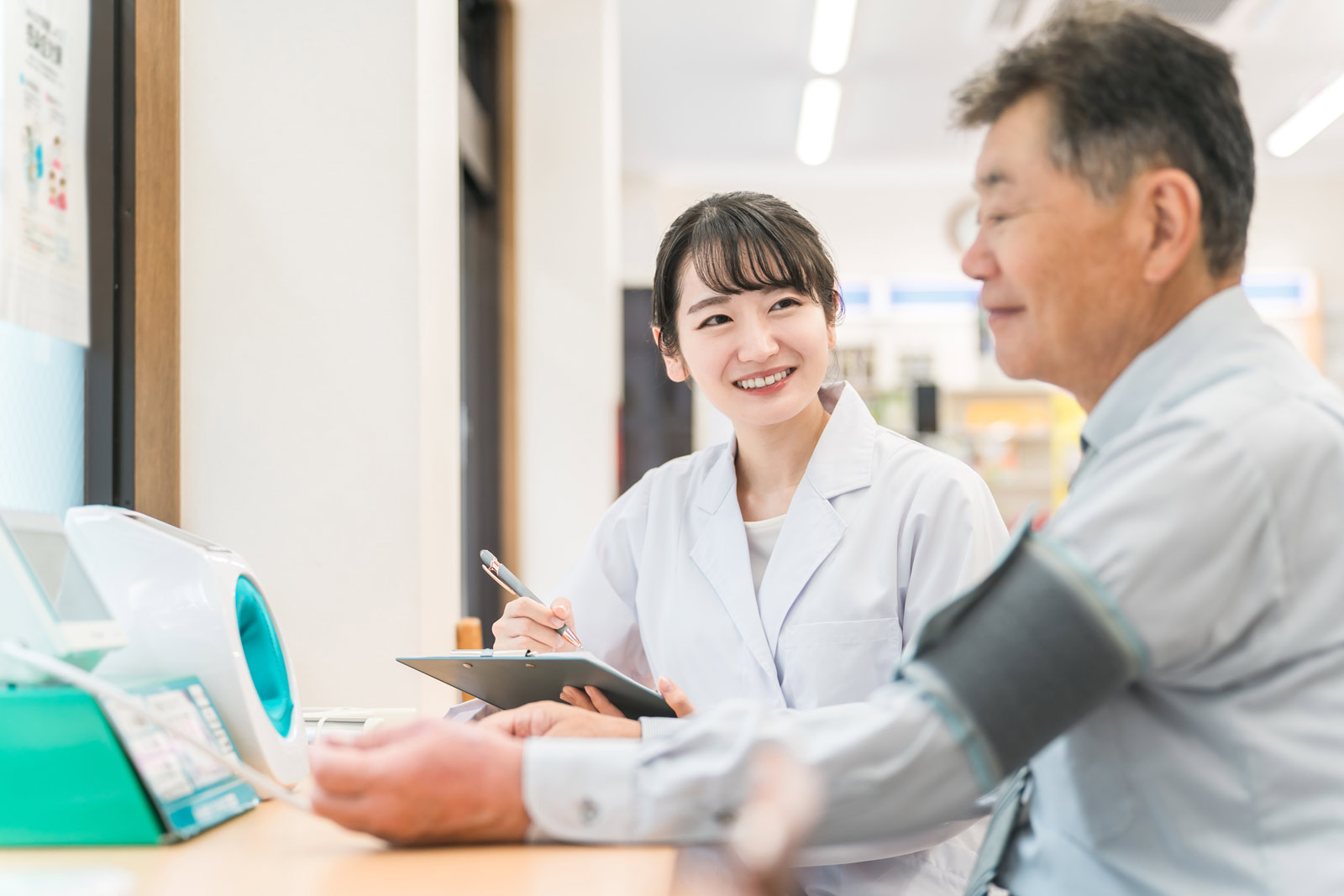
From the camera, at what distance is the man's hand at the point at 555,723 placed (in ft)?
3.73

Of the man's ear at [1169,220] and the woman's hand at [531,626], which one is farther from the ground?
the man's ear at [1169,220]

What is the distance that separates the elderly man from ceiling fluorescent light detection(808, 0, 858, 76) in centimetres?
384

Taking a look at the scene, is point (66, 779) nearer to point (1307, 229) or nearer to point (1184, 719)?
point (1184, 719)

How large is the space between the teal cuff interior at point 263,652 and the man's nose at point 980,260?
898 mm

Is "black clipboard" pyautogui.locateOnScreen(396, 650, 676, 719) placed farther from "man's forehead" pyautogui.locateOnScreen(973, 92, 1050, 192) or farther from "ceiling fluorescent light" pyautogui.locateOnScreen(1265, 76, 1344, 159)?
"ceiling fluorescent light" pyautogui.locateOnScreen(1265, 76, 1344, 159)

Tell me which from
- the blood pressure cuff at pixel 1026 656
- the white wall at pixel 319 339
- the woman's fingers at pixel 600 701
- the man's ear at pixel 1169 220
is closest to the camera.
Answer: the blood pressure cuff at pixel 1026 656

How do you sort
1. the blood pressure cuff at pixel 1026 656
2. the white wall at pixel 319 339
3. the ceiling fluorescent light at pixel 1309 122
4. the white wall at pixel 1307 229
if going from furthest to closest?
the white wall at pixel 1307 229
the ceiling fluorescent light at pixel 1309 122
the white wall at pixel 319 339
the blood pressure cuff at pixel 1026 656

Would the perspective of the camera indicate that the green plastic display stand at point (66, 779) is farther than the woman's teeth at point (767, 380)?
No

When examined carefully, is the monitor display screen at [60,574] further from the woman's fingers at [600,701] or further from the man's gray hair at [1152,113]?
the man's gray hair at [1152,113]

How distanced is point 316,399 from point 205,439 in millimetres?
188

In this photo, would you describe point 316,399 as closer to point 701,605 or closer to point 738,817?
point 701,605

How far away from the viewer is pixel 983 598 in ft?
2.61

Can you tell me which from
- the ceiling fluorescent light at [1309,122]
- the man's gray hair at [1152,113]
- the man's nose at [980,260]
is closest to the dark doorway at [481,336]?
the man's nose at [980,260]

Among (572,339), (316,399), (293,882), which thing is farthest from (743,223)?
(572,339)
